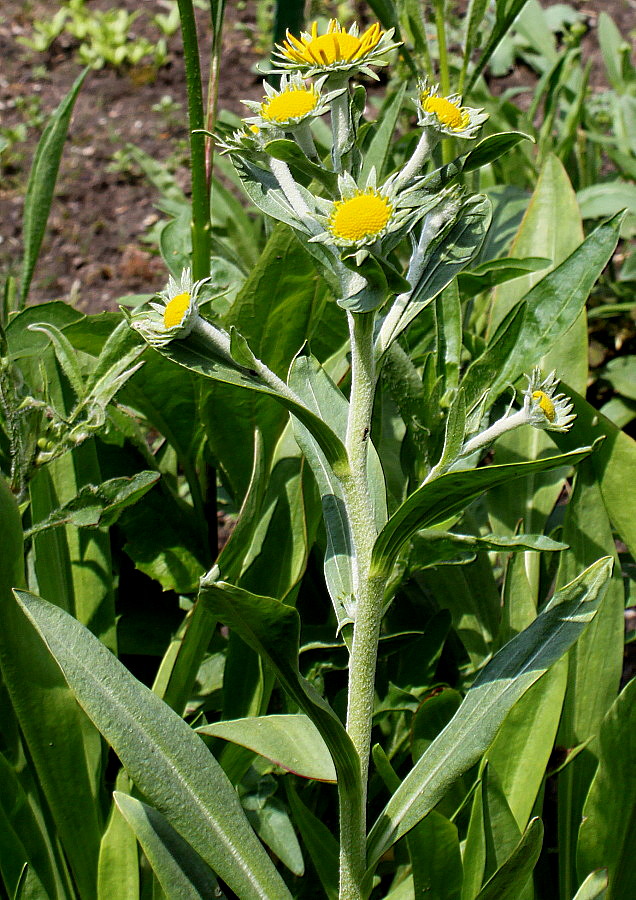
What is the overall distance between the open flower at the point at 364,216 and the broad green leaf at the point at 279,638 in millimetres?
340

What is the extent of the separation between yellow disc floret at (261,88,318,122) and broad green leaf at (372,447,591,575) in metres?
0.39

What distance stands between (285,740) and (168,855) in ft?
0.59

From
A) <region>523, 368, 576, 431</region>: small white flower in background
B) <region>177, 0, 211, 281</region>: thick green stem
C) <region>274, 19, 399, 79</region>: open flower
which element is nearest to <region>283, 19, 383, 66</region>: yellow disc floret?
<region>274, 19, 399, 79</region>: open flower

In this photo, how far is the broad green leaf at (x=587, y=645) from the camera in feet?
4.28

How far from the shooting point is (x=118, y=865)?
113 centimetres

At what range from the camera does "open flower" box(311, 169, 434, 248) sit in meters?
0.82

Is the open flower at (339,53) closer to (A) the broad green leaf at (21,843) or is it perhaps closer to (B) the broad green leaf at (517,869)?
(B) the broad green leaf at (517,869)

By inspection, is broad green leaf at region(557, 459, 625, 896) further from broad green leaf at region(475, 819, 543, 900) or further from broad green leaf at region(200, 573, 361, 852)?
broad green leaf at region(200, 573, 361, 852)

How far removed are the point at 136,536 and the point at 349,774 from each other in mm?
662

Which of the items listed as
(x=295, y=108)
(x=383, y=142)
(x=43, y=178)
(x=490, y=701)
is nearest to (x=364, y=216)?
(x=295, y=108)

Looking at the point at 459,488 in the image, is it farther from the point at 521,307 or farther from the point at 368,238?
the point at 521,307

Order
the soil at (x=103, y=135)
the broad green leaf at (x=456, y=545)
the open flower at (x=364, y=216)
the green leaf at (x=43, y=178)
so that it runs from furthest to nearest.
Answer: the soil at (x=103, y=135) → the green leaf at (x=43, y=178) → the broad green leaf at (x=456, y=545) → the open flower at (x=364, y=216)

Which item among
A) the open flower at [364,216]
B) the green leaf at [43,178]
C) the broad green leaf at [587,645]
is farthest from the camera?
the green leaf at [43,178]

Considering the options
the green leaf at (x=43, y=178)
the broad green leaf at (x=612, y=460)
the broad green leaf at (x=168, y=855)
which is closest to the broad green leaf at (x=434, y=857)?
the broad green leaf at (x=168, y=855)
